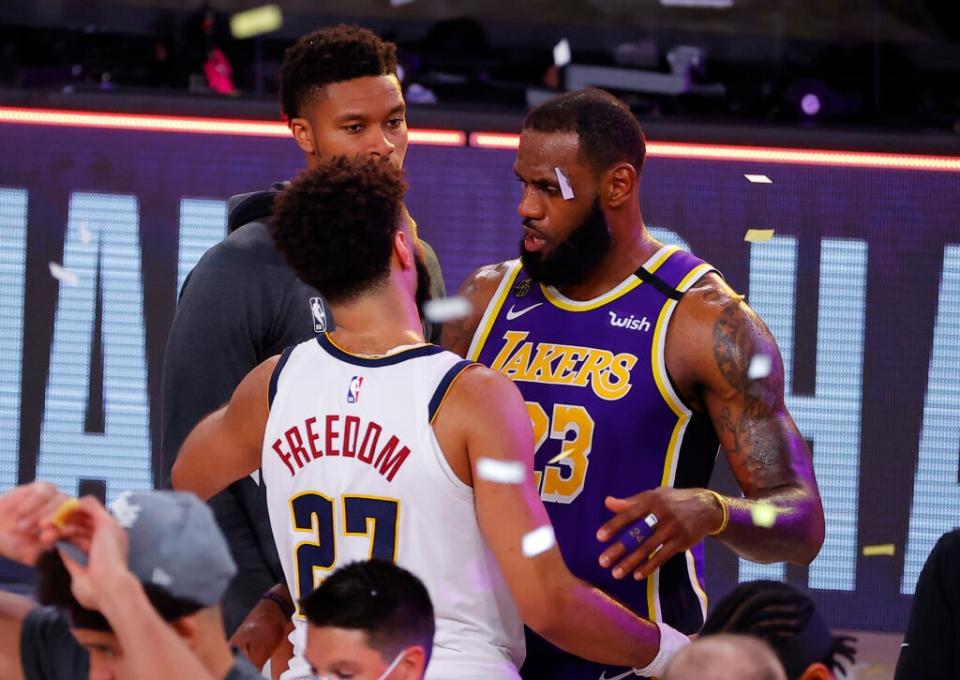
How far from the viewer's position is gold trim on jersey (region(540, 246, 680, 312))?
3320mm

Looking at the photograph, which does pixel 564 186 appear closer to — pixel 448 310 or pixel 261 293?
pixel 448 310

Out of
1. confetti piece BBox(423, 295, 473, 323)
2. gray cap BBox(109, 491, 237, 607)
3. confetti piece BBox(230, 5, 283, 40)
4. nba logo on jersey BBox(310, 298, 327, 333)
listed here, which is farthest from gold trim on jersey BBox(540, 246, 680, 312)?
confetti piece BBox(230, 5, 283, 40)

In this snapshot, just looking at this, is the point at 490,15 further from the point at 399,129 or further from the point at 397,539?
the point at 397,539

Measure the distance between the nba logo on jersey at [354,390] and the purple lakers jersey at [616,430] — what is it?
A: 2.15 ft

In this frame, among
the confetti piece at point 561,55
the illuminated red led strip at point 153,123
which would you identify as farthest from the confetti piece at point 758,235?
the confetti piece at point 561,55

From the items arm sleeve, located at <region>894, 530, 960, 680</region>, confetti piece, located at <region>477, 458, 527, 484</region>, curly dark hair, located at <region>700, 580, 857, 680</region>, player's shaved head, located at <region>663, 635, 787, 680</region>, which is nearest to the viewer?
player's shaved head, located at <region>663, 635, 787, 680</region>

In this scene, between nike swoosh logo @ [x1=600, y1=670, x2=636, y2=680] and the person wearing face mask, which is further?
nike swoosh logo @ [x1=600, y1=670, x2=636, y2=680]

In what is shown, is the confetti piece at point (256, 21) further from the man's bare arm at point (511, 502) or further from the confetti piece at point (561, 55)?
the man's bare arm at point (511, 502)

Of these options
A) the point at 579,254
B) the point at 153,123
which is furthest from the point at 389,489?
the point at 153,123

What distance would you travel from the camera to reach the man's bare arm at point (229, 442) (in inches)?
111

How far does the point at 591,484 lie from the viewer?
10.5ft

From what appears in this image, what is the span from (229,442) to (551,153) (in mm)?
960

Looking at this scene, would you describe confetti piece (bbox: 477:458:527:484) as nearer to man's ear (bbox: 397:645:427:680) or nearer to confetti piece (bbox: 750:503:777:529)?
man's ear (bbox: 397:645:427:680)

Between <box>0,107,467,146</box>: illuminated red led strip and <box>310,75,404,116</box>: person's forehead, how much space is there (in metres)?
1.40
